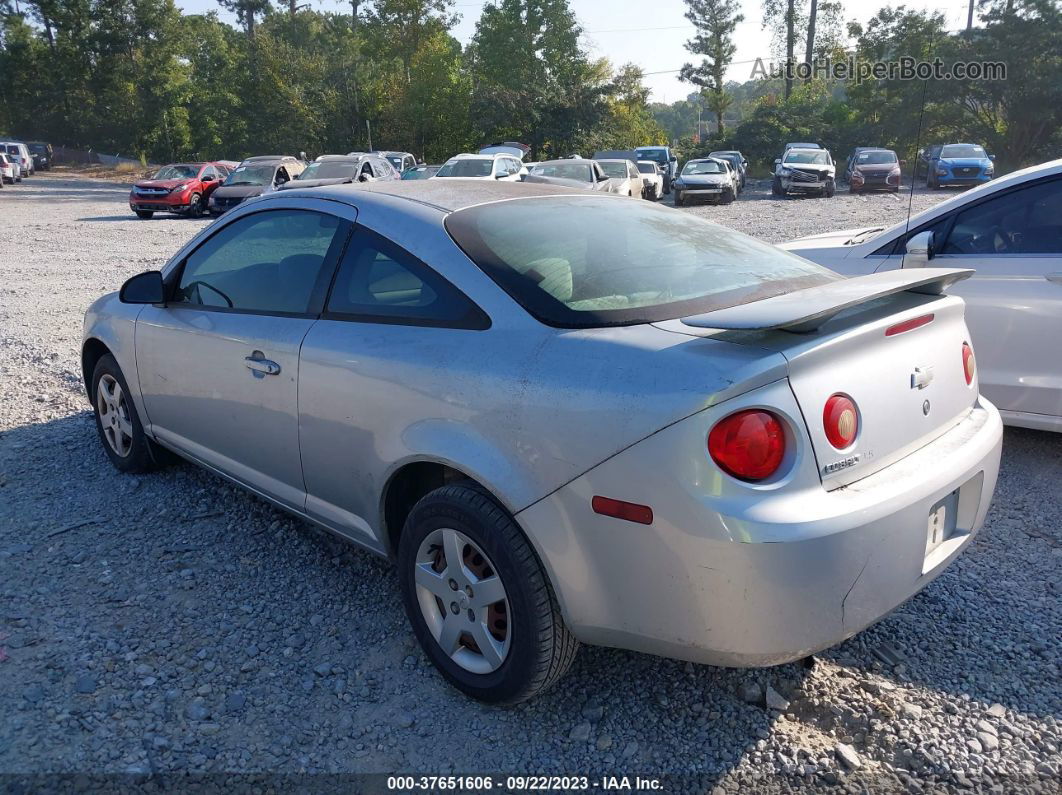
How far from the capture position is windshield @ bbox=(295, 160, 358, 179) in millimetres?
22375

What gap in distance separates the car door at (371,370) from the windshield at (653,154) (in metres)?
35.5

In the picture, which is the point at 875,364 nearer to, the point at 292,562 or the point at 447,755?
the point at 447,755

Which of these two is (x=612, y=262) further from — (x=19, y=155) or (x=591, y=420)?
(x=19, y=155)

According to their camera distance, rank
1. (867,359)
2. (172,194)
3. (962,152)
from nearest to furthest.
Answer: (867,359), (172,194), (962,152)

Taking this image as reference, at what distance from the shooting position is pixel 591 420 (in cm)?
229

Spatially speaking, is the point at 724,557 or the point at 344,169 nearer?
the point at 724,557

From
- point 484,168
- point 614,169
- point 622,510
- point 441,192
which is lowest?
point 622,510

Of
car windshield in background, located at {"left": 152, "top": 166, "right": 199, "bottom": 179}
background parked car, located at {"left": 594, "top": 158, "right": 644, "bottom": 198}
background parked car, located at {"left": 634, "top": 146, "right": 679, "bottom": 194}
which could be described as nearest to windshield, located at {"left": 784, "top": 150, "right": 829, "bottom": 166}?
background parked car, located at {"left": 634, "top": 146, "right": 679, "bottom": 194}

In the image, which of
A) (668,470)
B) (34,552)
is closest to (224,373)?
(34,552)

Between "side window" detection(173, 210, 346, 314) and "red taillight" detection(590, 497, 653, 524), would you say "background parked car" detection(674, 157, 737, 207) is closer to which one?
"side window" detection(173, 210, 346, 314)

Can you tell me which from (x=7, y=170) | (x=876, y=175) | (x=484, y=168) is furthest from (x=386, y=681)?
(x=7, y=170)

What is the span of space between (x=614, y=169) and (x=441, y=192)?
70.8ft

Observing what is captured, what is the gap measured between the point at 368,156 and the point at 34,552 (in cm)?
2170

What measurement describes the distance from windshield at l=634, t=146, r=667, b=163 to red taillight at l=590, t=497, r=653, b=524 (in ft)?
119
